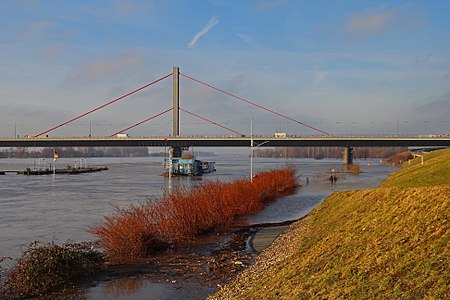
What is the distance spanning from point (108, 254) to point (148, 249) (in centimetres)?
159

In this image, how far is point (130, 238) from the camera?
16.8 m

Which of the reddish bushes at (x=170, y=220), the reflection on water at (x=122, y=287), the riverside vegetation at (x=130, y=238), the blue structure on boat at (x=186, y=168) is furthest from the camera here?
the blue structure on boat at (x=186, y=168)

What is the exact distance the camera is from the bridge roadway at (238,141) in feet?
316

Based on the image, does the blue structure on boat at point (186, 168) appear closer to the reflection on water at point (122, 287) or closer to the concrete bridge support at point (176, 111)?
the concrete bridge support at point (176, 111)

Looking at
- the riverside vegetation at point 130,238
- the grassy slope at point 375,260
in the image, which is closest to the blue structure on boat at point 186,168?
the riverside vegetation at point 130,238

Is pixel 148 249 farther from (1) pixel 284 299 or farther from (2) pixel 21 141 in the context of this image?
(2) pixel 21 141

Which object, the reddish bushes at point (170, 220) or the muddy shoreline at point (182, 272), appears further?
the reddish bushes at point (170, 220)

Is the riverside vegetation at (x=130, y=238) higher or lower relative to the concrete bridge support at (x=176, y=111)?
lower

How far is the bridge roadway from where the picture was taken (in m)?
96.2

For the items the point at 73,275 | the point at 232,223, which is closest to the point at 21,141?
the point at 232,223

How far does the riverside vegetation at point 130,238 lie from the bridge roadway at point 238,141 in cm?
6809

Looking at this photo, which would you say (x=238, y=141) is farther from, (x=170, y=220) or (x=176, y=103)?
(x=170, y=220)

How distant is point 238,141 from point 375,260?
89393mm

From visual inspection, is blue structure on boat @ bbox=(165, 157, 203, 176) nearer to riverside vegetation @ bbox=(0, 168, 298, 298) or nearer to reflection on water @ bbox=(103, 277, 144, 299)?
riverside vegetation @ bbox=(0, 168, 298, 298)
